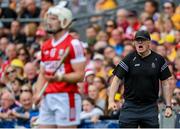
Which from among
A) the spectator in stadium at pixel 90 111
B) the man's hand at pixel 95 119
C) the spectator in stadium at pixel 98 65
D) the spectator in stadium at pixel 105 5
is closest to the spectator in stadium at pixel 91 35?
the spectator in stadium at pixel 105 5

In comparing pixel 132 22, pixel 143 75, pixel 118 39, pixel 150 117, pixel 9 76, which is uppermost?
pixel 132 22

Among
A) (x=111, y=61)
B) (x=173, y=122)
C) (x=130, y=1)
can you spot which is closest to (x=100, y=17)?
(x=130, y=1)

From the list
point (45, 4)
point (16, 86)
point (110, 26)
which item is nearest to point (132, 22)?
point (110, 26)

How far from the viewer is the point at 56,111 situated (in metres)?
10.5

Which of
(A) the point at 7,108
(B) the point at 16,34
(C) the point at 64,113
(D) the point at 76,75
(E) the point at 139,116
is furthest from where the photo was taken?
(B) the point at 16,34

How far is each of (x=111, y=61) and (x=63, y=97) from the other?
556 cm

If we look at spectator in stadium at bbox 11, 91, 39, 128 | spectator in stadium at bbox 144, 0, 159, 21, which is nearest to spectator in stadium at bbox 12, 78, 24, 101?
spectator in stadium at bbox 11, 91, 39, 128

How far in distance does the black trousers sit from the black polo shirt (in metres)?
0.08

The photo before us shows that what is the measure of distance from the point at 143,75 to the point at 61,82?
1.07 m

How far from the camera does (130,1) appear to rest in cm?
1986

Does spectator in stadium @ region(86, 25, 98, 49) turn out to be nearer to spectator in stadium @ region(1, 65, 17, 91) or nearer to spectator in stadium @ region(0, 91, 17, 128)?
spectator in stadium @ region(1, 65, 17, 91)

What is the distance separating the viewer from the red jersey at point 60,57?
34.6ft

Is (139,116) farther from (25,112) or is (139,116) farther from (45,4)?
(45,4)

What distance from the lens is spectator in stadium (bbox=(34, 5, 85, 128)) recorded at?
34.5ft
